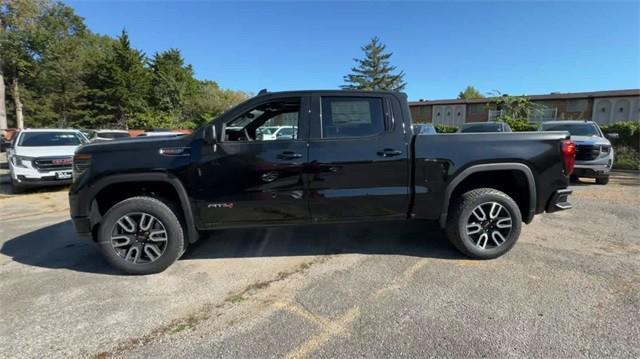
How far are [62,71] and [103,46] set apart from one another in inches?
527

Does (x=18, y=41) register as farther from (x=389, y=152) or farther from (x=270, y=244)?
(x=389, y=152)

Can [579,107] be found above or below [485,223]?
above

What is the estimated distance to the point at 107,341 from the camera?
2.38 meters

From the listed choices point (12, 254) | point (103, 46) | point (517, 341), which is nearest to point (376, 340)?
point (517, 341)

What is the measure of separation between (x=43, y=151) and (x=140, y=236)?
22.6 feet

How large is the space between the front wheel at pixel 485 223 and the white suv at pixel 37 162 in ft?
29.8

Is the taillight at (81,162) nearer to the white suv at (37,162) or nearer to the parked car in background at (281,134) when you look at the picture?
the parked car in background at (281,134)

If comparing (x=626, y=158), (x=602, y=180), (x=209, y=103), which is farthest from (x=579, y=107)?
(x=209, y=103)

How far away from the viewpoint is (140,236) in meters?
3.43

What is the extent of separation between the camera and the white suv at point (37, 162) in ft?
25.7

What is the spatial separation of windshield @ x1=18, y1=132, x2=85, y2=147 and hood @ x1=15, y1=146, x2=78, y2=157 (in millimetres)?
397

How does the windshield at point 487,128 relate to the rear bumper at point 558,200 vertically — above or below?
above

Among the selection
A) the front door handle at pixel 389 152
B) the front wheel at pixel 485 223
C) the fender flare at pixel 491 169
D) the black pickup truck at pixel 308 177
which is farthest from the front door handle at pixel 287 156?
the front wheel at pixel 485 223

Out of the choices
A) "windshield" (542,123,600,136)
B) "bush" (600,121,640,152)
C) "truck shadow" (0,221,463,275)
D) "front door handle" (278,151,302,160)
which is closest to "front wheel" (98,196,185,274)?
"truck shadow" (0,221,463,275)
